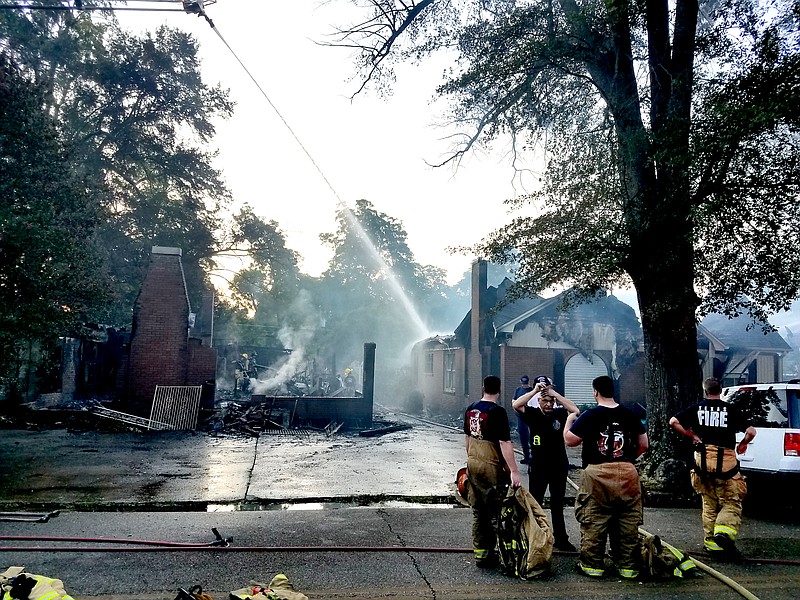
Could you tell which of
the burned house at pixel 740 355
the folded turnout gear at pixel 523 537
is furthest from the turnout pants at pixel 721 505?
the burned house at pixel 740 355

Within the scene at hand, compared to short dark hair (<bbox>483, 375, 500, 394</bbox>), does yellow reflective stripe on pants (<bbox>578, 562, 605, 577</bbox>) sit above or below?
below

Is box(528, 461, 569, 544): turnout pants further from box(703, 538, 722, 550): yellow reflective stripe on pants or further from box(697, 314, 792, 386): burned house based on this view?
box(697, 314, 792, 386): burned house

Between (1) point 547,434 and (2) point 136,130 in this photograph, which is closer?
(1) point 547,434

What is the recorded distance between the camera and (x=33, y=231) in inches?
434

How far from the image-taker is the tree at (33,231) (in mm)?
10812

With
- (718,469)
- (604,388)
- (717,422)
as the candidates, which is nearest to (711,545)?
(718,469)

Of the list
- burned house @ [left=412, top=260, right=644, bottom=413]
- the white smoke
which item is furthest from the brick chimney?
the white smoke

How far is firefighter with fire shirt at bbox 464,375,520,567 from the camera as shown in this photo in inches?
195

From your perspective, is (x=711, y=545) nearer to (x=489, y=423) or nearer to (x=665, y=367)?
(x=489, y=423)

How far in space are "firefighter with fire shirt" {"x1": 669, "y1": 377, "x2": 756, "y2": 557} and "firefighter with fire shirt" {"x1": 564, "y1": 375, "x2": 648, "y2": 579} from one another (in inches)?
49.8

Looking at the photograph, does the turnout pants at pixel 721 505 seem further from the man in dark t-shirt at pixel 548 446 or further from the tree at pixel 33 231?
the tree at pixel 33 231

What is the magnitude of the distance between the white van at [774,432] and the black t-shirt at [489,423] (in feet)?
14.3

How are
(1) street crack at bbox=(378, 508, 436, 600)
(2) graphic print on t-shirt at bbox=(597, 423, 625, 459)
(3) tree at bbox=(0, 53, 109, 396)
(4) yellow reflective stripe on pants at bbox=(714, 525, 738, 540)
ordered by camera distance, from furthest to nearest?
(3) tree at bbox=(0, 53, 109, 396), (4) yellow reflective stripe on pants at bbox=(714, 525, 738, 540), (2) graphic print on t-shirt at bbox=(597, 423, 625, 459), (1) street crack at bbox=(378, 508, 436, 600)

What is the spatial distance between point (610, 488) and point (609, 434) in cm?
44
